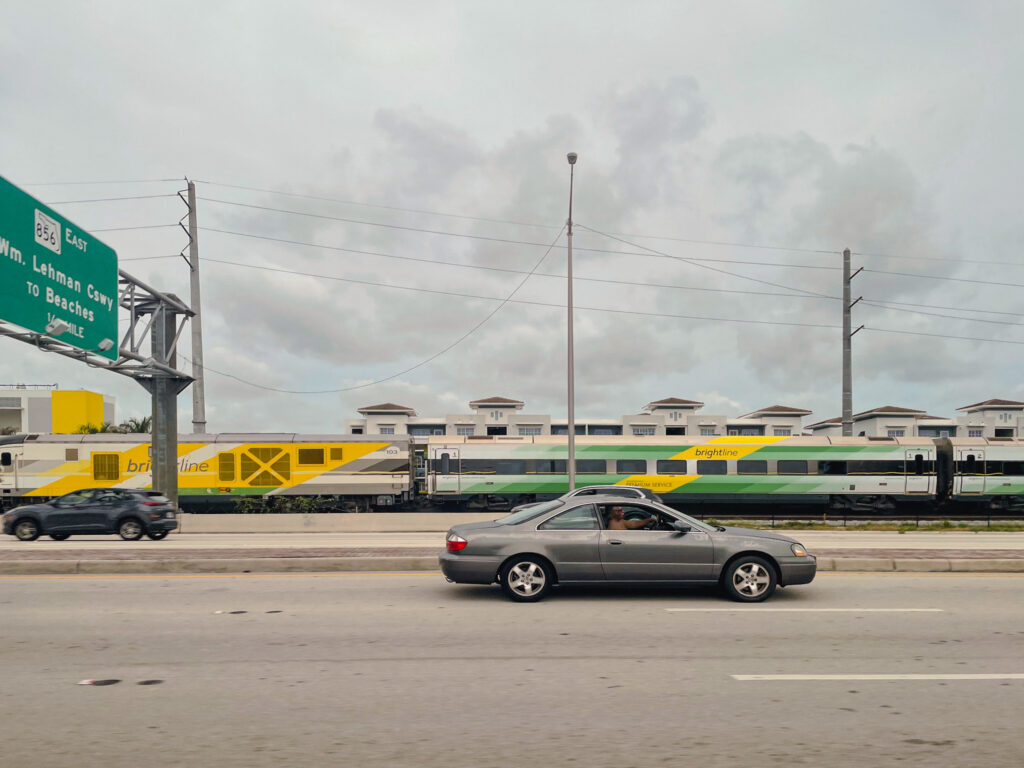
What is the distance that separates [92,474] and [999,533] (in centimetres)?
3374

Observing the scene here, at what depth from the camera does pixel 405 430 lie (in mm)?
73875

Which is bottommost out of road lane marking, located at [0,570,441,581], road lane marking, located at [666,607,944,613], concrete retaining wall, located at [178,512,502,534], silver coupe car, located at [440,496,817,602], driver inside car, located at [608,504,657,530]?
concrete retaining wall, located at [178,512,502,534]

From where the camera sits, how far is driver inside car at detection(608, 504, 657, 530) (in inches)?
378

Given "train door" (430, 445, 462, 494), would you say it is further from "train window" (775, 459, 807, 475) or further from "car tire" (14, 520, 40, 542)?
"car tire" (14, 520, 40, 542)

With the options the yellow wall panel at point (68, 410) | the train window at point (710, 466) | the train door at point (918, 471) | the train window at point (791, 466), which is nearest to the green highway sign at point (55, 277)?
the train window at point (710, 466)

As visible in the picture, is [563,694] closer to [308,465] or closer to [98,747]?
[98,747]

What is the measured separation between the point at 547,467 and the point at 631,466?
144 inches

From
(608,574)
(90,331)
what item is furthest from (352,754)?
(90,331)

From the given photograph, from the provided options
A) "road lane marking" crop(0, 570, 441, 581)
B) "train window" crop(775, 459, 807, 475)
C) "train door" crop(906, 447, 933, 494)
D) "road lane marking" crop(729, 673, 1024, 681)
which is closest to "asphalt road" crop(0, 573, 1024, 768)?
"road lane marking" crop(729, 673, 1024, 681)

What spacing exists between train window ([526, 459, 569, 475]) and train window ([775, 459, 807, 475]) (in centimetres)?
909

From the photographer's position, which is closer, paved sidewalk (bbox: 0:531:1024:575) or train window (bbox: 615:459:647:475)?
paved sidewalk (bbox: 0:531:1024:575)

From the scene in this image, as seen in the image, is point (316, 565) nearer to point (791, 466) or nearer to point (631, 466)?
point (631, 466)

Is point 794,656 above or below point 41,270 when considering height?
below

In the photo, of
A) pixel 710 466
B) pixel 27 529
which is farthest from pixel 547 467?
pixel 27 529
